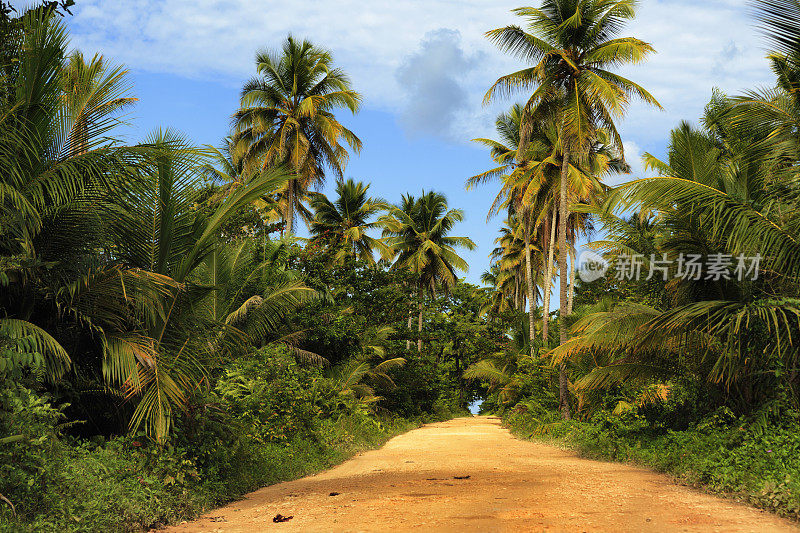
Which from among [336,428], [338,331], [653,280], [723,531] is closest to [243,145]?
[338,331]

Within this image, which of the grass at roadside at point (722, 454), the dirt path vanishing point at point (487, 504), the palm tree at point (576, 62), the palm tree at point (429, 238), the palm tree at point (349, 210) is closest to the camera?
the dirt path vanishing point at point (487, 504)

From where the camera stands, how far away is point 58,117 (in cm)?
694

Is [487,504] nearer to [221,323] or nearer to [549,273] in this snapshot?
[221,323]

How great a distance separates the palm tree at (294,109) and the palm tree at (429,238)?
1248 centimetres

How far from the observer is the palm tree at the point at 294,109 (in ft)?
79.0

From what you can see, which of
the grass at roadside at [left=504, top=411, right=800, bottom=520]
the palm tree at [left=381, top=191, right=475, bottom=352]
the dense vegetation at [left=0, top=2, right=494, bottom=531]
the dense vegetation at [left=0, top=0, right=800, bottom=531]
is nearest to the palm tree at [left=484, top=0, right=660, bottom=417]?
the dense vegetation at [left=0, top=0, right=800, bottom=531]

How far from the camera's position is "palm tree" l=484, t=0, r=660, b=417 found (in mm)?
18275

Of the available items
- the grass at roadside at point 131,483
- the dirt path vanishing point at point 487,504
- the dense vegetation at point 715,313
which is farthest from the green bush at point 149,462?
the dense vegetation at point 715,313

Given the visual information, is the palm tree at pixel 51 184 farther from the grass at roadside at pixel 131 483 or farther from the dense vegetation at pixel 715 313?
the dense vegetation at pixel 715 313

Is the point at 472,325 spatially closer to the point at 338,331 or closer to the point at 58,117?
the point at 338,331

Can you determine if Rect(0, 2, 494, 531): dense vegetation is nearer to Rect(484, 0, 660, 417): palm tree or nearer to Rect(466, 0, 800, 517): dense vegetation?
A: Rect(466, 0, 800, 517): dense vegetation

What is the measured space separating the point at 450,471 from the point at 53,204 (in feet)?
22.5

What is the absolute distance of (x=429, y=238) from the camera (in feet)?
123

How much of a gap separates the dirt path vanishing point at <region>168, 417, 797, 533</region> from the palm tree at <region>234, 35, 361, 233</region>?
51.9 feet
